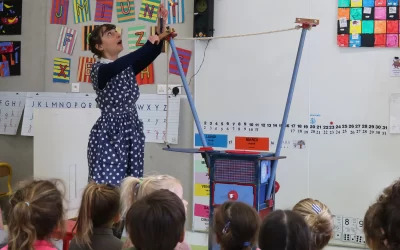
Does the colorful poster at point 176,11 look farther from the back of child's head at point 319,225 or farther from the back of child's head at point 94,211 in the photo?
the back of child's head at point 319,225

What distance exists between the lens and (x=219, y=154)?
2.74 meters

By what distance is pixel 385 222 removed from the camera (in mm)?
1539

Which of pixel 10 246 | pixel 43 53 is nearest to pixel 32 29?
pixel 43 53

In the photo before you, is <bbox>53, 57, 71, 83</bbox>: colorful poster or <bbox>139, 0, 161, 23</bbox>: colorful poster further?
<bbox>53, 57, 71, 83</bbox>: colorful poster

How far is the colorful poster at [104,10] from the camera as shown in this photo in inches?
181

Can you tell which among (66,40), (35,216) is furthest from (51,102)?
(35,216)

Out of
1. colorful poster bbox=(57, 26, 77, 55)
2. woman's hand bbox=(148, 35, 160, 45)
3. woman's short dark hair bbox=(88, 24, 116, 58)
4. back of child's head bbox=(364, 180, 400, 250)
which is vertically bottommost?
back of child's head bbox=(364, 180, 400, 250)

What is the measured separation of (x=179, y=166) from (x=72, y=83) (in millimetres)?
1262

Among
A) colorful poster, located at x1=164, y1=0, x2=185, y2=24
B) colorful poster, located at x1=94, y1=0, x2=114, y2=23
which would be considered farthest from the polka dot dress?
colorful poster, located at x1=94, y1=0, x2=114, y2=23

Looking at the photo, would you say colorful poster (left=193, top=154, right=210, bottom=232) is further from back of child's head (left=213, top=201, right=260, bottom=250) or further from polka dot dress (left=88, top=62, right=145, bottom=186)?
back of child's head (left=213, top=201, right=260, bottom=250)

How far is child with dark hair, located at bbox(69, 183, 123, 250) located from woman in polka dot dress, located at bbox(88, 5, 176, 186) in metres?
0.68

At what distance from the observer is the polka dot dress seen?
2.96 metres

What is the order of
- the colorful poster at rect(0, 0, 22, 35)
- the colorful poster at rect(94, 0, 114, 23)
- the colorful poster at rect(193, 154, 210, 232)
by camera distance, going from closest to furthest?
1. the colorful poster at rect(193, 154, 210, 232)
2. the colorful poster at rect(94, 0, 114, 23)
3. the colorful poster at rect(0, 0, 22, 35)

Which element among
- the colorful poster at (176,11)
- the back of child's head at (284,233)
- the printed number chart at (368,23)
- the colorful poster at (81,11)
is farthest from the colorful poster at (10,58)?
the back of child's head at (284,233)
